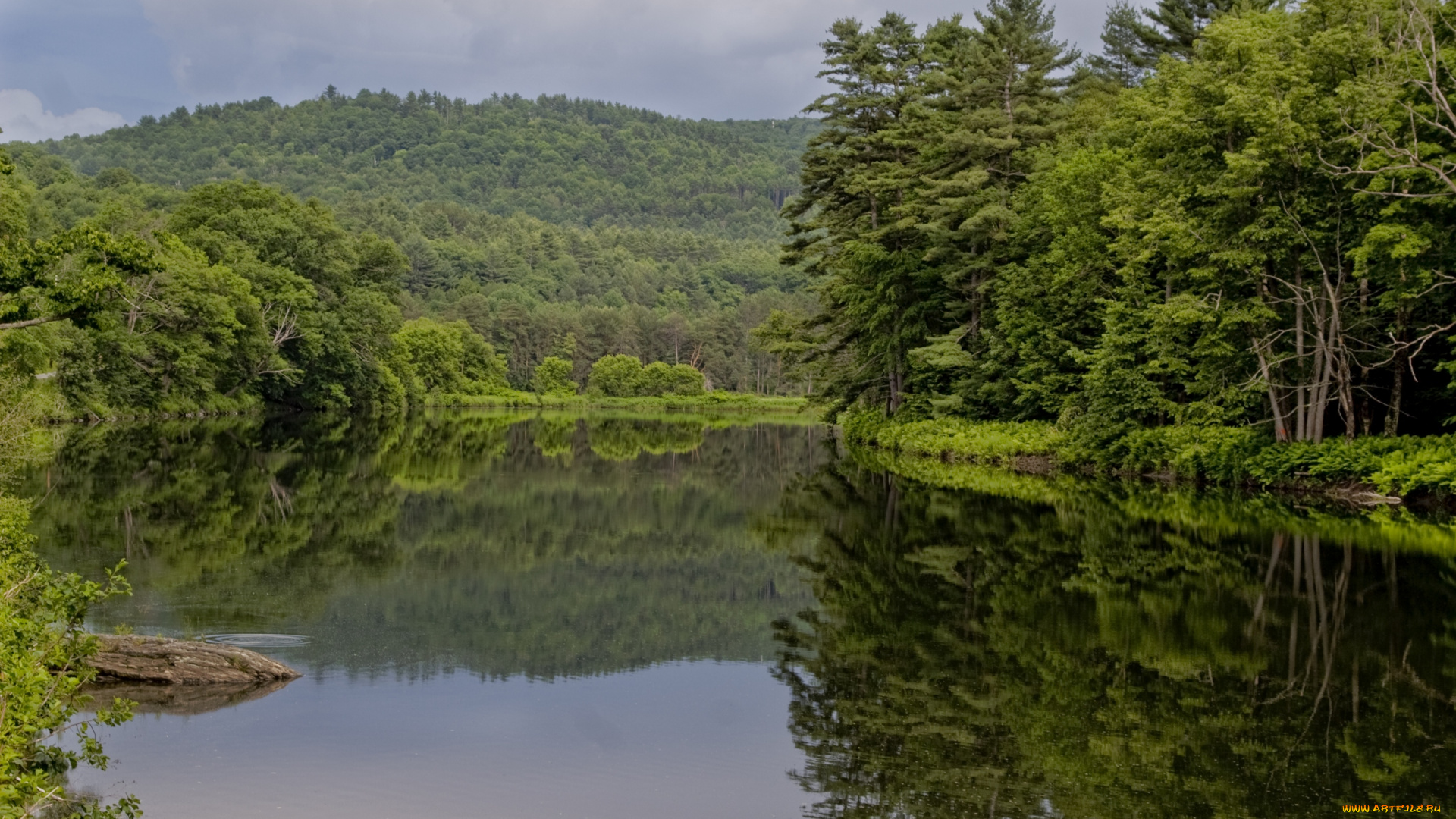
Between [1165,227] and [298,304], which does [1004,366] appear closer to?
[1165,227]

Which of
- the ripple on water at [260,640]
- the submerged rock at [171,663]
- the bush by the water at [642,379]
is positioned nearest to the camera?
the submerged rock at [171,663]

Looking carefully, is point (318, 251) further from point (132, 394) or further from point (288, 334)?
point (132, 394)

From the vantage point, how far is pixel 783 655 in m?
11.7

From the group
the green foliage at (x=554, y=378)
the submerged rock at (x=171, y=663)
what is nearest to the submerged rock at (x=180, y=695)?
the submerged rock at (x=171, y=663)

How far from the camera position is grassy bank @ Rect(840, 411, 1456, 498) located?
2352cm

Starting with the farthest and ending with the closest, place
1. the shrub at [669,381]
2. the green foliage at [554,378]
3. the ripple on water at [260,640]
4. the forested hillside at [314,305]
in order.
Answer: the green foliage at [554,378] → the shrub at [669,381] → the forested hillside at [314,305] → the ripple on water at [260,640]

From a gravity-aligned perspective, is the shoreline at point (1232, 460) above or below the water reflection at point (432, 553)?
A: above

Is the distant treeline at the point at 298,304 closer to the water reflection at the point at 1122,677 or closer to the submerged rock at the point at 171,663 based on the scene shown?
the submerged rock at the point at 171,663

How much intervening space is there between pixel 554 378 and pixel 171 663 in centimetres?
11571

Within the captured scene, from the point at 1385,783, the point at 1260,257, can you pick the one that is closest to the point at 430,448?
the point at 1260,257

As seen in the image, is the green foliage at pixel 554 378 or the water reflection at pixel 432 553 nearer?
the water reflection at pixel 432 553

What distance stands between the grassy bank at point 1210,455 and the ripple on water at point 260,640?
20494 mm

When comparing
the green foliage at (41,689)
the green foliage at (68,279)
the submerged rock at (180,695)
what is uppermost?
the green foliage at (68,279)

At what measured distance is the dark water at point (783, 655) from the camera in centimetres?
773
